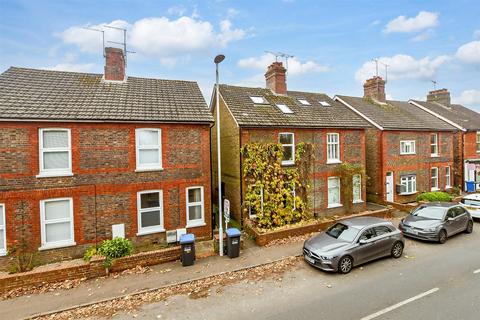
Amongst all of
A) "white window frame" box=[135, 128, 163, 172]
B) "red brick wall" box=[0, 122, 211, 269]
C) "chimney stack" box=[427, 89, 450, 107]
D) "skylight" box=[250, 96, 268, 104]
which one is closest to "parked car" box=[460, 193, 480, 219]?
"skylight" box=[250, 96, 268, 104]

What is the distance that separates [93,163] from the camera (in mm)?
10742

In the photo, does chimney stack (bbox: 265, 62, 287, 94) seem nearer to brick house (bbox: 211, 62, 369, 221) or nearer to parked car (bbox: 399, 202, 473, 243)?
brick house (bbox: 211, 62, 369, 221)

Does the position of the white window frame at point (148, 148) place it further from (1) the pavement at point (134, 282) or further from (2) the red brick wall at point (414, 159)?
(2) the red brick wall at point (414, 159)

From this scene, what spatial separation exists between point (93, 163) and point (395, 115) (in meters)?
→ 21.3

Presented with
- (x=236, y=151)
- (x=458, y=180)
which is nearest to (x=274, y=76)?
(x=236, y=151)

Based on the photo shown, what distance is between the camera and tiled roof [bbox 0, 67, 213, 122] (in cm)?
1040

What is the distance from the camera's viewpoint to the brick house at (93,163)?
980 cm

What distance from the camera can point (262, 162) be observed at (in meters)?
13.3

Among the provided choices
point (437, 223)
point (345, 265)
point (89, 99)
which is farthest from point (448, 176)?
point (89, 99)

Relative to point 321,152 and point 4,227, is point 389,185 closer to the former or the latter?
point 321,152

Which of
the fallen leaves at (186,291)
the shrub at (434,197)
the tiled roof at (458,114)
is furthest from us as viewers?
the tiled roof at (458,114)

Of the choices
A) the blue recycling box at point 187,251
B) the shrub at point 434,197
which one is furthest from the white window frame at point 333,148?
the blue recycling box at point 187,251

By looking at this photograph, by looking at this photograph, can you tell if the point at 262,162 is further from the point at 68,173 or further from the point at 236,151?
the point at 68,173

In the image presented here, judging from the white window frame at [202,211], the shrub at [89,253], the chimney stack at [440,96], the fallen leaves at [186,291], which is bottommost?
the fallen leaves at [186,291]
